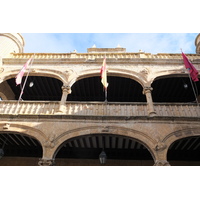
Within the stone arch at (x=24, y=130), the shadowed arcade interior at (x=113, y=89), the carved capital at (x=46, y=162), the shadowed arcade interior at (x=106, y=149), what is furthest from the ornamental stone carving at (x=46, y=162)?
the shadowed arcade interior at (x=113, y=89)

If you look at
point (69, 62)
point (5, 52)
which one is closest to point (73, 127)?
point (69, 62)

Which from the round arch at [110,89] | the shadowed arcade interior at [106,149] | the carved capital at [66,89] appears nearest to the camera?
the shadowed arcade interior at [106,149]

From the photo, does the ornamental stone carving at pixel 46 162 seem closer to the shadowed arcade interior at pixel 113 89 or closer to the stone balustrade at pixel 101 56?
the shadowed arcade interior at pixel 113 89

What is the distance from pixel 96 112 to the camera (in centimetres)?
647

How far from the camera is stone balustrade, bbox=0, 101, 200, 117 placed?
6.41 meters

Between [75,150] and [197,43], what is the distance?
9.31m

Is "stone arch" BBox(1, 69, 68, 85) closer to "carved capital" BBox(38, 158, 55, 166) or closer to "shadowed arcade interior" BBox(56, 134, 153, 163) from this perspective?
"shadowed arcade interior" BBox(56, 134, 153, 163)

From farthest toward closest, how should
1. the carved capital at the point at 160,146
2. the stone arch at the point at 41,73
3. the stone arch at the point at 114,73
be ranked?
the stone arch at the point at 41,73 < the stone arch at the point at 114,73 < the carved capital at the point at 160,146

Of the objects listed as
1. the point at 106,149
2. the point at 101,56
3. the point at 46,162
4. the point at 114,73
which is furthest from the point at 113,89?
the point at 46,162

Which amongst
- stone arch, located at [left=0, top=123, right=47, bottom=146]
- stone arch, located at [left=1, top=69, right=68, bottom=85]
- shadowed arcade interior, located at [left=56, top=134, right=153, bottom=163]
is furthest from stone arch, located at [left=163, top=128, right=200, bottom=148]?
stone arch, located at [left=1, top=69, right=68, bottom=85]

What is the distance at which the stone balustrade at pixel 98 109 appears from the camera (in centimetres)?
641

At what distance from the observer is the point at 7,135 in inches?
263

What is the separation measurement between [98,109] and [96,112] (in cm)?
15

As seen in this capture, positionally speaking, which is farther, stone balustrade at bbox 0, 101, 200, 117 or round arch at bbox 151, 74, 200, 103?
round arch at bbox 151, 74, 200, 103
